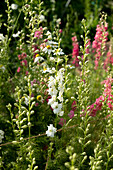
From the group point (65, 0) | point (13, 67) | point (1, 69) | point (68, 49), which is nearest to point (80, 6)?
point (65, 0)

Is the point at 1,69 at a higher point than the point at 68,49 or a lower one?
lower

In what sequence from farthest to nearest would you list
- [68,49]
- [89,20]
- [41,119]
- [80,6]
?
[80,6], [89,20], [68,49], [41,119]

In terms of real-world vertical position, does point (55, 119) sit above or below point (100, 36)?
below

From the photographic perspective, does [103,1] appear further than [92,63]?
Yes

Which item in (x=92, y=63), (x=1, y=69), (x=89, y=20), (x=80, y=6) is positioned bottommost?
(x=1, y=69)

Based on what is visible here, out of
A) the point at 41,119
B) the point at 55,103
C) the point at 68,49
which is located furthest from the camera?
the point at 68,49

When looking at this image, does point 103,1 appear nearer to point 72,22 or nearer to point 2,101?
point 72,22

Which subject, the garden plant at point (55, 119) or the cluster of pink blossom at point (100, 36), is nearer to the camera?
the garden plant at point (55, 119)

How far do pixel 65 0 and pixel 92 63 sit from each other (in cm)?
333

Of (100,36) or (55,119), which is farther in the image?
(100,36)

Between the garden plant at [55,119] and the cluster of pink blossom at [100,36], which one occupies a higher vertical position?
the cluster of pink blossom at [100,36]

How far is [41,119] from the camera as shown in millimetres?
2736

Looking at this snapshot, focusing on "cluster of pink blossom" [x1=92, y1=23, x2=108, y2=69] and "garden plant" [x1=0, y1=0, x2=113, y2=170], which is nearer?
"garden plant" [x1=0, y1=0, x2=113, y2=170]

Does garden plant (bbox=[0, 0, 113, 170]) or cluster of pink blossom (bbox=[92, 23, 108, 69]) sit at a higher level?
cluster of pink blossom (bbox=[92, 23, 108, 69])
